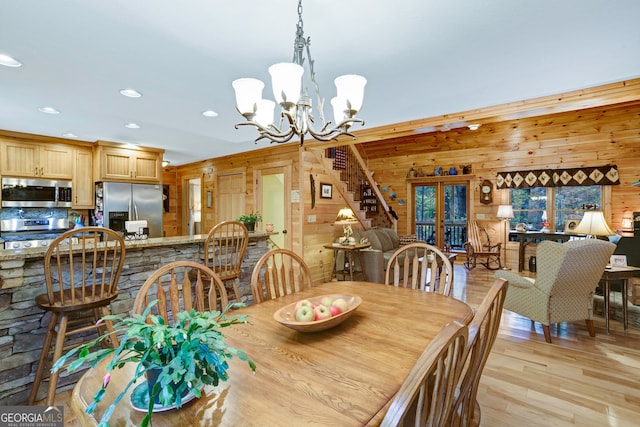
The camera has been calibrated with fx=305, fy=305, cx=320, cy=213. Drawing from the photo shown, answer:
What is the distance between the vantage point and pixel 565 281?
2.94 meters

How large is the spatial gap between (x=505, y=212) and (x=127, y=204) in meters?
7.30

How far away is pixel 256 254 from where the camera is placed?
3891mm

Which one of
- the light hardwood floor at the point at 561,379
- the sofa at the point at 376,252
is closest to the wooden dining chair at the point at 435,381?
the light hardwood floor at the point at 561,379

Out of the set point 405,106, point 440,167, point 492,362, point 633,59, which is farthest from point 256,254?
point 440,167

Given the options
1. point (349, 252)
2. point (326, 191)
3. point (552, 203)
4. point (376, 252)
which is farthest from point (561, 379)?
point (552, 203)

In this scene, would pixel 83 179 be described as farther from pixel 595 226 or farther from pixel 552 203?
pixel 552 203

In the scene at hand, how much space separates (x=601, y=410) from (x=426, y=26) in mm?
2712

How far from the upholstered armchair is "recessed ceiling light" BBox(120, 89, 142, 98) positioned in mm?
4157

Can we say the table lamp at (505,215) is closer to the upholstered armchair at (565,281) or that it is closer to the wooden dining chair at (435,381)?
the upholstered armchair at (565,281)

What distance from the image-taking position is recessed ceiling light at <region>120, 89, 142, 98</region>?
281 cm

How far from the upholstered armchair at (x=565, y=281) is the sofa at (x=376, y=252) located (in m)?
2.16

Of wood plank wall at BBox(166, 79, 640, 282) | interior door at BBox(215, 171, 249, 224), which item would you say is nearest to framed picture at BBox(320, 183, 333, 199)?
wood plank wall at BBox(166, 79, 640, 282)

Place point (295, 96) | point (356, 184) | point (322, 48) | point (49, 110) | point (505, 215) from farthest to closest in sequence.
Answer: point (356, 184), point (505, 215), point (49, 110), point (322, 48), point (295, 96)

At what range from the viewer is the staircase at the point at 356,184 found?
5875mm
